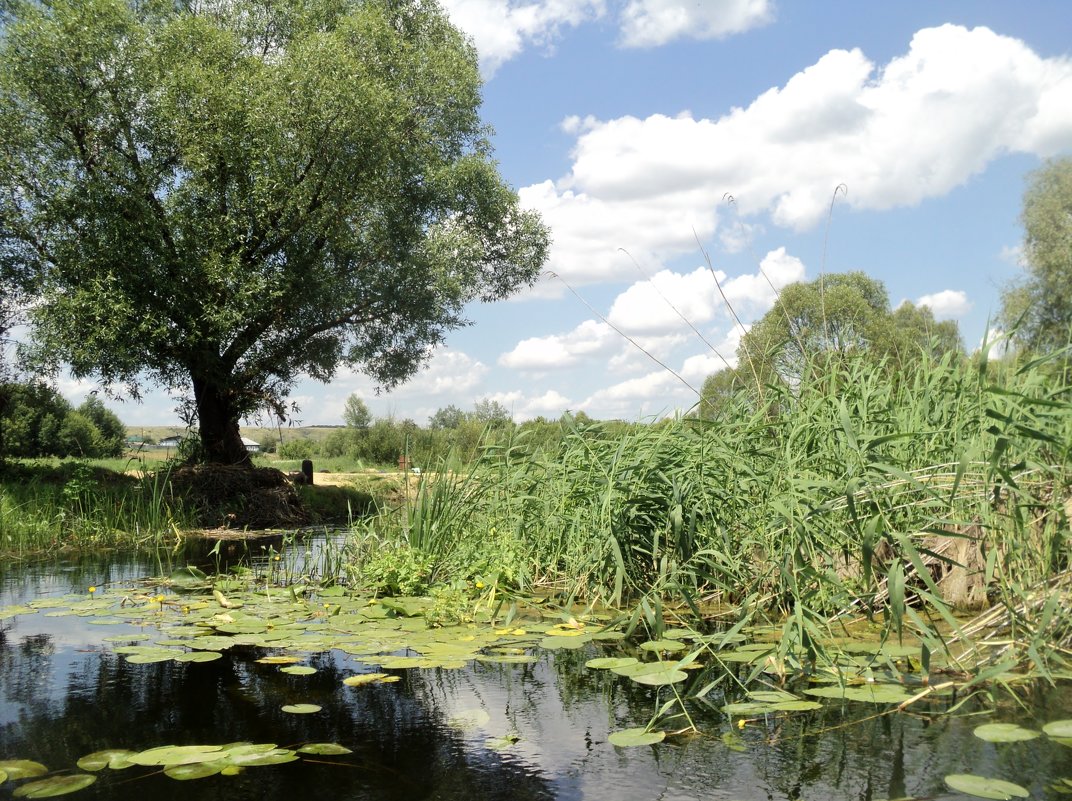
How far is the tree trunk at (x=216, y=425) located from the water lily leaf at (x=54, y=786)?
14611 millimetres

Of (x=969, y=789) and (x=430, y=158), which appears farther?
(x=430, y=158)

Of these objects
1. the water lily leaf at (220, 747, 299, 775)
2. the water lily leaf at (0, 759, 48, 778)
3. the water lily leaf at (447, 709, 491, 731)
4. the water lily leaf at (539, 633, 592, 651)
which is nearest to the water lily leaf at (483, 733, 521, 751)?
the water lily leaf at (447, 709, 491, 731)

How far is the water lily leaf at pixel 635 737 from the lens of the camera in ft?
9.71

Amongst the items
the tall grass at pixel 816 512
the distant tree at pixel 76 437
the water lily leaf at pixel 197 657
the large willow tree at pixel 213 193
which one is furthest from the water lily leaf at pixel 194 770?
the distant tree at pixel 76 437

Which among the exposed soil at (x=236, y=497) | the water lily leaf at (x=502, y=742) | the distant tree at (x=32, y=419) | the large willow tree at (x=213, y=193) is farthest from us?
the distant tree at (x=32, y=419)

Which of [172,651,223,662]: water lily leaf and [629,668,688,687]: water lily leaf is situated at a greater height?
[629,668,688,687]: water lily leaf

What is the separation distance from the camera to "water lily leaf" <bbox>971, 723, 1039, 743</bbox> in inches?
113

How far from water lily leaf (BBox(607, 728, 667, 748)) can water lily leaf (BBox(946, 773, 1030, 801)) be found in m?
0.92

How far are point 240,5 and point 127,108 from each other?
5.46 metres

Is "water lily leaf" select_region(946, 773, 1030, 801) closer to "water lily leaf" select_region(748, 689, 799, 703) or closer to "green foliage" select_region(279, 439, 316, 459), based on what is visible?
"water lily leaf" select_region(748, 689, 799, 703)

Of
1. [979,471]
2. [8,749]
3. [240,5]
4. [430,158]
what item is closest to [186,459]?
[430,158]

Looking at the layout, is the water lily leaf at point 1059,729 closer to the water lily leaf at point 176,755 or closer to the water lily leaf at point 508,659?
the water lily leaf at point 508,659

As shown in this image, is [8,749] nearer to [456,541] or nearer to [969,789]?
[969,789]

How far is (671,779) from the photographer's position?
269 centimetres
